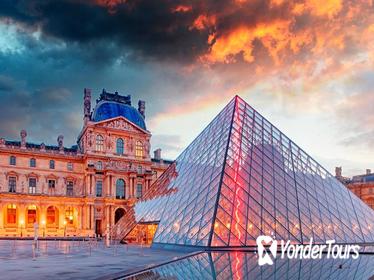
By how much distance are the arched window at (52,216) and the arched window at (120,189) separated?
8771 mm

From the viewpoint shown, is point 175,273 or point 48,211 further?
point 48,211

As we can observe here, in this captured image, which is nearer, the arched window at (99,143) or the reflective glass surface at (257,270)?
the reflective glass surface at (257,270)

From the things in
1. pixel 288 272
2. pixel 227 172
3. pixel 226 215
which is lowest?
pixel 288 272

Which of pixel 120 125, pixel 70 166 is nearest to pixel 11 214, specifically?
pixel 70 166

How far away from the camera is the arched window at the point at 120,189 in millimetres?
61597

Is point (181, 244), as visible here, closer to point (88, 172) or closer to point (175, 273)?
point (175, 273)

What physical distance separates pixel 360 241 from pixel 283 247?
6.32 metres

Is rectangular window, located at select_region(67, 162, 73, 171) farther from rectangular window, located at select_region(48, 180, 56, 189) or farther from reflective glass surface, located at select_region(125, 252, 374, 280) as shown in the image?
reflective glass surface, located at select_region(125, 252, 374, 280)

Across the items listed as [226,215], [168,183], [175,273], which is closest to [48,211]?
[168,183]

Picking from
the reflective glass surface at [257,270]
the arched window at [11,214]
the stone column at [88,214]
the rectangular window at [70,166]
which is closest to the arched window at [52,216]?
the stone column at [88,214]

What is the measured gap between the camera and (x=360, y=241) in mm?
23281

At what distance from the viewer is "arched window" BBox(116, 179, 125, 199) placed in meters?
61.6

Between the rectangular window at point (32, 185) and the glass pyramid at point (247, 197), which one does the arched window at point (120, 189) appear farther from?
the glass pyramid at point (247, 197)

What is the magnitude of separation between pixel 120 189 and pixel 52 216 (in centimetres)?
1002
